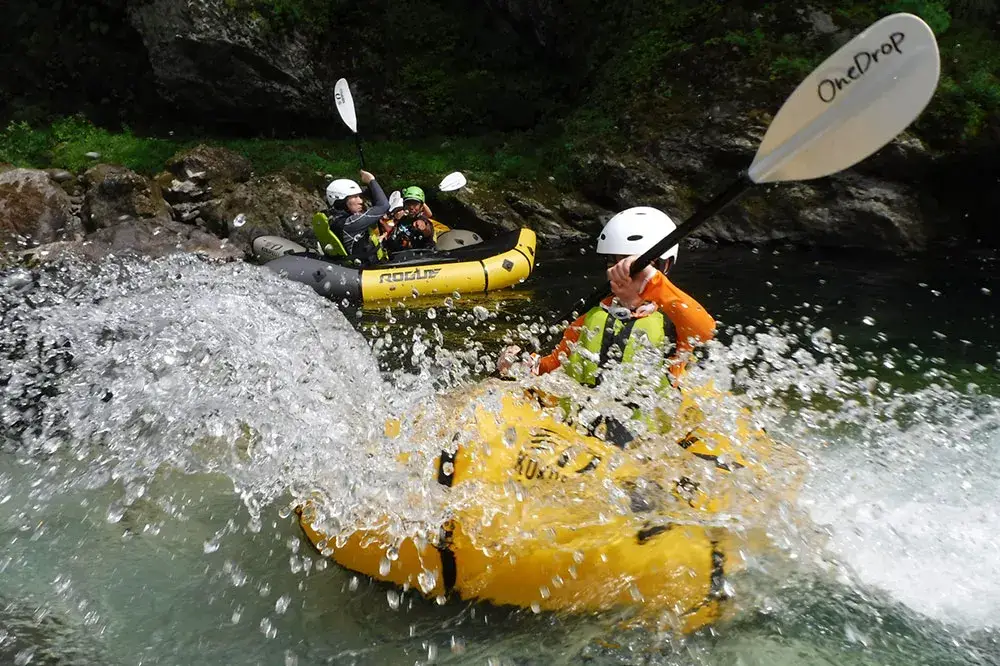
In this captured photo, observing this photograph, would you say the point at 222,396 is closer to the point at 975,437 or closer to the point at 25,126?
the point at 975,437

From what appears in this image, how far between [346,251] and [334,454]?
5.27 metres

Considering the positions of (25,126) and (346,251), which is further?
(25,126)

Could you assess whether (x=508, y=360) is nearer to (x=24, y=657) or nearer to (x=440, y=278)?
(x=24, y=657)

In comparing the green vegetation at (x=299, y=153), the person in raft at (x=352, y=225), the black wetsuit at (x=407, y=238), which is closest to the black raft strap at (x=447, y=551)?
the person in raft at (x=352, y=225)

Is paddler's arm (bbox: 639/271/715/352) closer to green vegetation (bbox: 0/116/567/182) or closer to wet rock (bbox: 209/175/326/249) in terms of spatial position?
wet rock (bbox: 209/175/326/249)

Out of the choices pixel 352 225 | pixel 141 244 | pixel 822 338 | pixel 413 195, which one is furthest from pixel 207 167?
pixel 822 338

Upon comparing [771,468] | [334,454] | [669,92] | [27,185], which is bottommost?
[27,185]

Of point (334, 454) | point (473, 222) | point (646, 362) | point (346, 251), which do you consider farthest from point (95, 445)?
point (473, 222)

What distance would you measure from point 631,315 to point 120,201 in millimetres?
9970

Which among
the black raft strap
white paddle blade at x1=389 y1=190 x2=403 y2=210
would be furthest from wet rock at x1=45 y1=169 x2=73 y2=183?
the black raft strap

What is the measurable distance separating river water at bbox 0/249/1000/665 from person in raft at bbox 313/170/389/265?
2446 millimetres

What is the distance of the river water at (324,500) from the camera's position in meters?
2.50

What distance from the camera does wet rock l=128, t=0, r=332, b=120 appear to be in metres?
12.1

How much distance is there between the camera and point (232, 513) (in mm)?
3322
